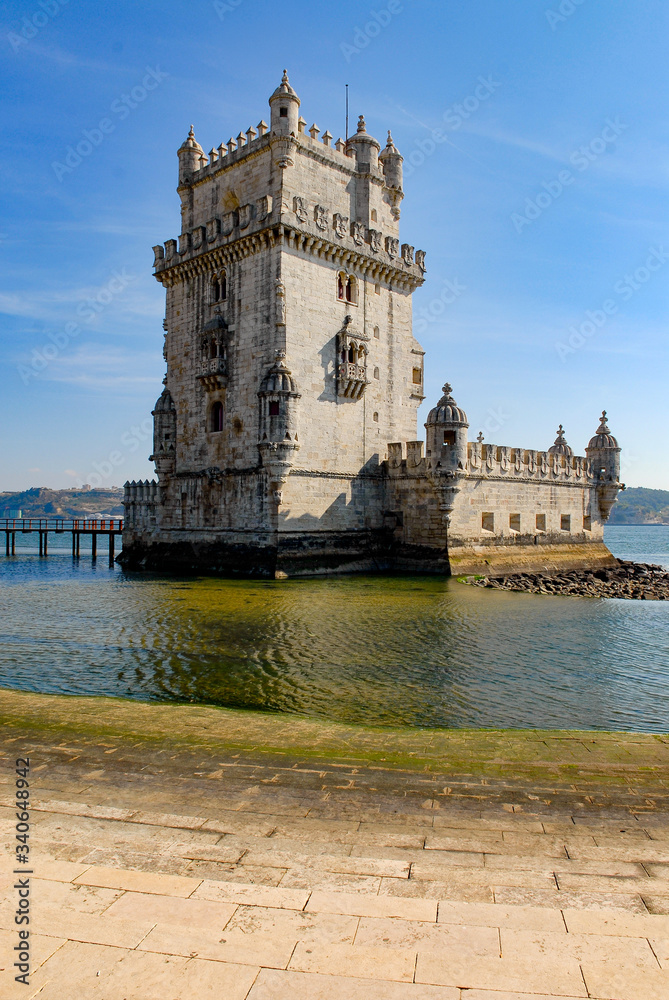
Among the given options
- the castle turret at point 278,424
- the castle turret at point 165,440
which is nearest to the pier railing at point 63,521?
the castle turret at point 165,440

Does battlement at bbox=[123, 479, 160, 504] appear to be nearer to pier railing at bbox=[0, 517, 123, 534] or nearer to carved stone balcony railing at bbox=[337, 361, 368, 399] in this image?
pier railing at bbox=[0, 517, 123, 534]

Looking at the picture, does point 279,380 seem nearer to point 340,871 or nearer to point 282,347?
point 282,347

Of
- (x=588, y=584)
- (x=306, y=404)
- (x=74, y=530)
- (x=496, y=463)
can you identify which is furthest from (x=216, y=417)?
(x=74, y=530)

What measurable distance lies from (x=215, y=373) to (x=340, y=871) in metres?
29.0

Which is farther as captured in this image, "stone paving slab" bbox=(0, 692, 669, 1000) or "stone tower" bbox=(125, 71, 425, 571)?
"stone tower" bbox=(125, 71, 425, 571)

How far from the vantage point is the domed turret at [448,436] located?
30484 millimetres

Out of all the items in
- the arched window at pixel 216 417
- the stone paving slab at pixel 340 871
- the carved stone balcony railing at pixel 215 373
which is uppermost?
the carved stone balcony railing at pixel 215 373

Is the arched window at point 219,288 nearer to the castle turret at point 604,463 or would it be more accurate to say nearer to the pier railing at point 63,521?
the pier railing at point 63,521

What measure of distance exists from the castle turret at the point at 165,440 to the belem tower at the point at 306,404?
89 millimetres

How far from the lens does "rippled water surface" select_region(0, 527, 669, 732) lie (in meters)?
11.2

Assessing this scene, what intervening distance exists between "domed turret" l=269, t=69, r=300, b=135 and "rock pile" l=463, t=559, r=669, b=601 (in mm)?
21422

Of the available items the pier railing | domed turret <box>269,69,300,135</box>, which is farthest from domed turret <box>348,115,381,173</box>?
the pier railing

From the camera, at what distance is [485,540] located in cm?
3250

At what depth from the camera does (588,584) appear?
100 ft
